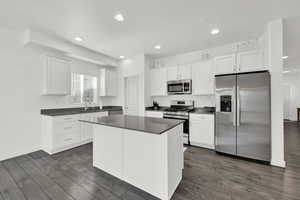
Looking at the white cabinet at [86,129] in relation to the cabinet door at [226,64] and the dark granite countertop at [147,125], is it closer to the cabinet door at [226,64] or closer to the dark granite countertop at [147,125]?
the dark granite countertop at [147,125]

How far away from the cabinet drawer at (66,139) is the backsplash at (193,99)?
2732 millimetres

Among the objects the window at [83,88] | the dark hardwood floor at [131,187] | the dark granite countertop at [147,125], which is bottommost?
the dark hardwood floor at [131,187]

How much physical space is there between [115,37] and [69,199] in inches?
131

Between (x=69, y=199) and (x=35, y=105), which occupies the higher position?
(x=35, y=105)

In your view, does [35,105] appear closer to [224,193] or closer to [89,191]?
[89,191]

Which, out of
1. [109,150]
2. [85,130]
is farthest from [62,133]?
[109,150]

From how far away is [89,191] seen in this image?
1896mm

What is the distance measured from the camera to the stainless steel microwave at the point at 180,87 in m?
4.01

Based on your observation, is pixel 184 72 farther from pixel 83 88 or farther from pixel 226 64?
pixel 83 88

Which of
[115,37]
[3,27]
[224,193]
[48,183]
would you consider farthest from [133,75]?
[224,193]

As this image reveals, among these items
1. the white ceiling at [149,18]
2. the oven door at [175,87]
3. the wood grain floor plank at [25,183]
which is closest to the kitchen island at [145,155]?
the wood grain floor plank at [25,183]

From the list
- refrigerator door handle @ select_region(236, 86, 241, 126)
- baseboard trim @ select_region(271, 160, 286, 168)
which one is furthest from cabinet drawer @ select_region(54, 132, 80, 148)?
baseboard trim @ select_region(271, 160, 286, 168)

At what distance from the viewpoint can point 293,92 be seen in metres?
7.75

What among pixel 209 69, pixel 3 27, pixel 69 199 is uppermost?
pixel 3 27
